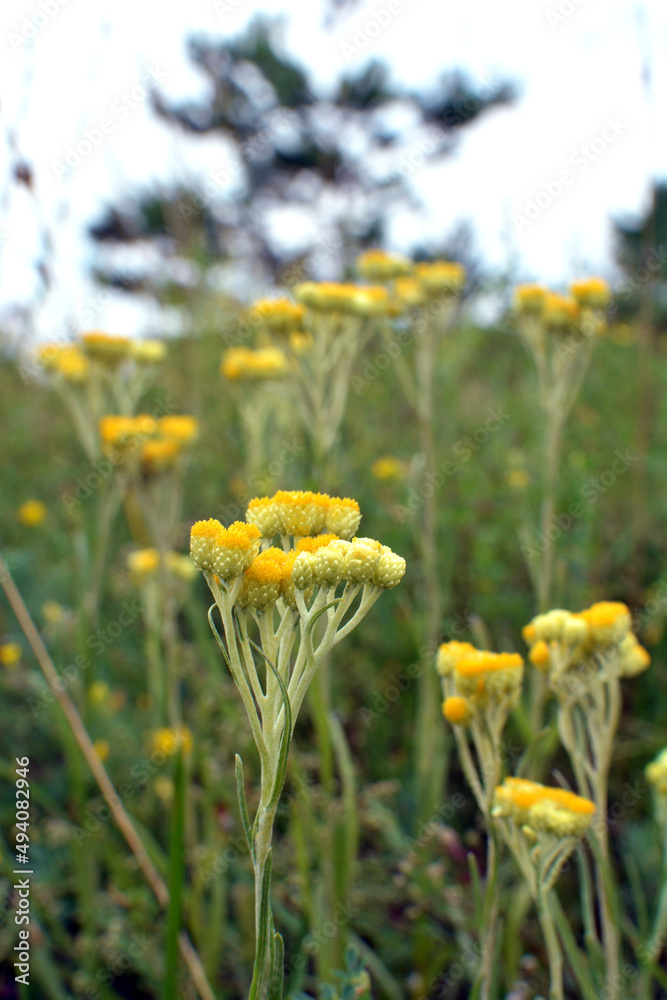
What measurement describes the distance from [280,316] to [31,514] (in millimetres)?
1609

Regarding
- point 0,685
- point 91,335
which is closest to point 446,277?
point 91,335

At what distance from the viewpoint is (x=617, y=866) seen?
5.02 ft

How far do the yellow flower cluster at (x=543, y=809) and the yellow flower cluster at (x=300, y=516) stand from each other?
35 cm

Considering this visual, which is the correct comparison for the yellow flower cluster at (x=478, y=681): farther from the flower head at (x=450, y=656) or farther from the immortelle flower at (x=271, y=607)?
the immortelle flower at (x=271, y=607)

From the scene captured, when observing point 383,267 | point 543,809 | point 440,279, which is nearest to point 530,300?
point 440,279

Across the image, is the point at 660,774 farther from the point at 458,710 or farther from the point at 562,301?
the point at 562,301

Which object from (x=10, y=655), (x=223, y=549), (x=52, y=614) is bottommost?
(x=223, y=549)

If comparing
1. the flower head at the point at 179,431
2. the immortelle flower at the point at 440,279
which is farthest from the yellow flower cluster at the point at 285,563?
the immortelle flower at the point at 440,279

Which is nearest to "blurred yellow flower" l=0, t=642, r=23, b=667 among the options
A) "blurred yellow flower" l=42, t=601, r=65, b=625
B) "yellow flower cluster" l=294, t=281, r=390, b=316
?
"blurred yellow flower" l=42, t=601, r=65, b=625

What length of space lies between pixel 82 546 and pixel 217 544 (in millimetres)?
978

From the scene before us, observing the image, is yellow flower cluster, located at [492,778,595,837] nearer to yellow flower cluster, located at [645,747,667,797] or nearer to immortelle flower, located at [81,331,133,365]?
yellow flower cluster, located at [645,747,667,797]

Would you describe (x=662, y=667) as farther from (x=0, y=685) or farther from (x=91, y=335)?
(x=0, y=685)

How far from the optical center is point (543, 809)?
76 cm

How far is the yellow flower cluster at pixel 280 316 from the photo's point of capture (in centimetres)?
157
